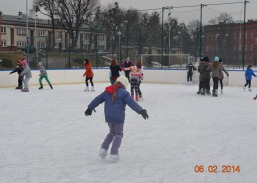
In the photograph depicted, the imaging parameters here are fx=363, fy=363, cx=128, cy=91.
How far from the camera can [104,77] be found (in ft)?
73.9

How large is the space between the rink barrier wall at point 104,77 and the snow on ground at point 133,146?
27.3 feet

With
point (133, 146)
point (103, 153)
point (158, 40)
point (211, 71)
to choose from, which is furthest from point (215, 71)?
point (158, 40)

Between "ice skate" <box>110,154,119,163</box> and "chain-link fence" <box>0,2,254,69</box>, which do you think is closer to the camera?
"ice skate" <box>110,154,119,163</box>

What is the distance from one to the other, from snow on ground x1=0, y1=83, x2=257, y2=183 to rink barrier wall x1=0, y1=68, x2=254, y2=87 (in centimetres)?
833

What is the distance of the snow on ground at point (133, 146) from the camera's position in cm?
427

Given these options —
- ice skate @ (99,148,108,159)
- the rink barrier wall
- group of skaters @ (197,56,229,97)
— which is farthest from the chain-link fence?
ice skate @ (99,148,108,159)

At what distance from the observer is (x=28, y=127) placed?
7.42m

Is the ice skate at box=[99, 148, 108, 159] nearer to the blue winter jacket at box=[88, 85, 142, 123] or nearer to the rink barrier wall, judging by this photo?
the blue winter jacket at box=[88, 85, 142, 123]

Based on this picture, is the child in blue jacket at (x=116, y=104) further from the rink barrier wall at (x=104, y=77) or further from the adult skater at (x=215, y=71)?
Answer: the rink barrier wall at (x=104, y=77)

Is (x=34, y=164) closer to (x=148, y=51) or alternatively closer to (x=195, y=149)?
(x=195, y=149)

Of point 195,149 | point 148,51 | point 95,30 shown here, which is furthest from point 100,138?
point 148,51

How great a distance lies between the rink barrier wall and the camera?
18081mm

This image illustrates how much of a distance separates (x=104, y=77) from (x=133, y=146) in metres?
16.9

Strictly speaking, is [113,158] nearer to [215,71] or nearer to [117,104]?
[117,104]
